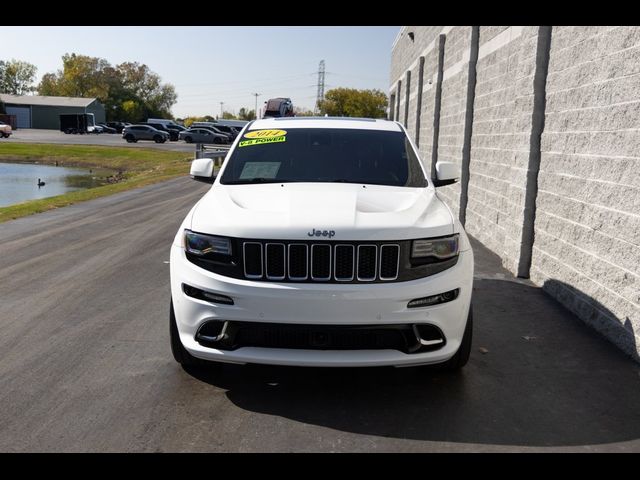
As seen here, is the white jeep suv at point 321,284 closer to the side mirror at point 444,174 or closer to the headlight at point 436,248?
the headlight at point 436,248

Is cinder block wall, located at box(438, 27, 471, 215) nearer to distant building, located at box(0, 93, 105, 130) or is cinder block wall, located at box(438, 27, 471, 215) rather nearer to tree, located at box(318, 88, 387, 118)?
tree, located at box(318, 88, 387, 118)

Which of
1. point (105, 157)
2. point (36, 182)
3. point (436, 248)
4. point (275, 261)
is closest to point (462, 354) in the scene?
point (436, 248)

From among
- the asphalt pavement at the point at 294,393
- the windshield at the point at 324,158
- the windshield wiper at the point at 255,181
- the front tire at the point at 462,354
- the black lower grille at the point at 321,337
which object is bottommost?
the asphalt pavement at the point at 294,393

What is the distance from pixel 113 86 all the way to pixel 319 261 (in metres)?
132

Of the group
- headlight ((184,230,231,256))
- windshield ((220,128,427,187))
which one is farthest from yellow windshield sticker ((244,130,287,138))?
headlight ((184,230,231,256))

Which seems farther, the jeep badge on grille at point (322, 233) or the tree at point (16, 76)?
the tree at point (16, 76)

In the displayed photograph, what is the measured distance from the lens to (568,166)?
6.71m

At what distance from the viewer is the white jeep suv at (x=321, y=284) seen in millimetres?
3873

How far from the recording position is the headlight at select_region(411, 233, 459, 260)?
406cm

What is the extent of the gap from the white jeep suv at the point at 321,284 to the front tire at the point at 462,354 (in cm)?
2

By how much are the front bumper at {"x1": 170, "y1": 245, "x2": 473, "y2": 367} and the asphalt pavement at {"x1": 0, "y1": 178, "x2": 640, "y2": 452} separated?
388mm

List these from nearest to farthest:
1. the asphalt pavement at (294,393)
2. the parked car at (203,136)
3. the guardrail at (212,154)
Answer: the asphalt pavement at (294,393)
the guardrail at (212,154)
the parked car at (203,136)

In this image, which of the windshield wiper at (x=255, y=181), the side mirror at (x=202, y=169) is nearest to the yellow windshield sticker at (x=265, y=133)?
the side mirror at (x=202, y=169)
